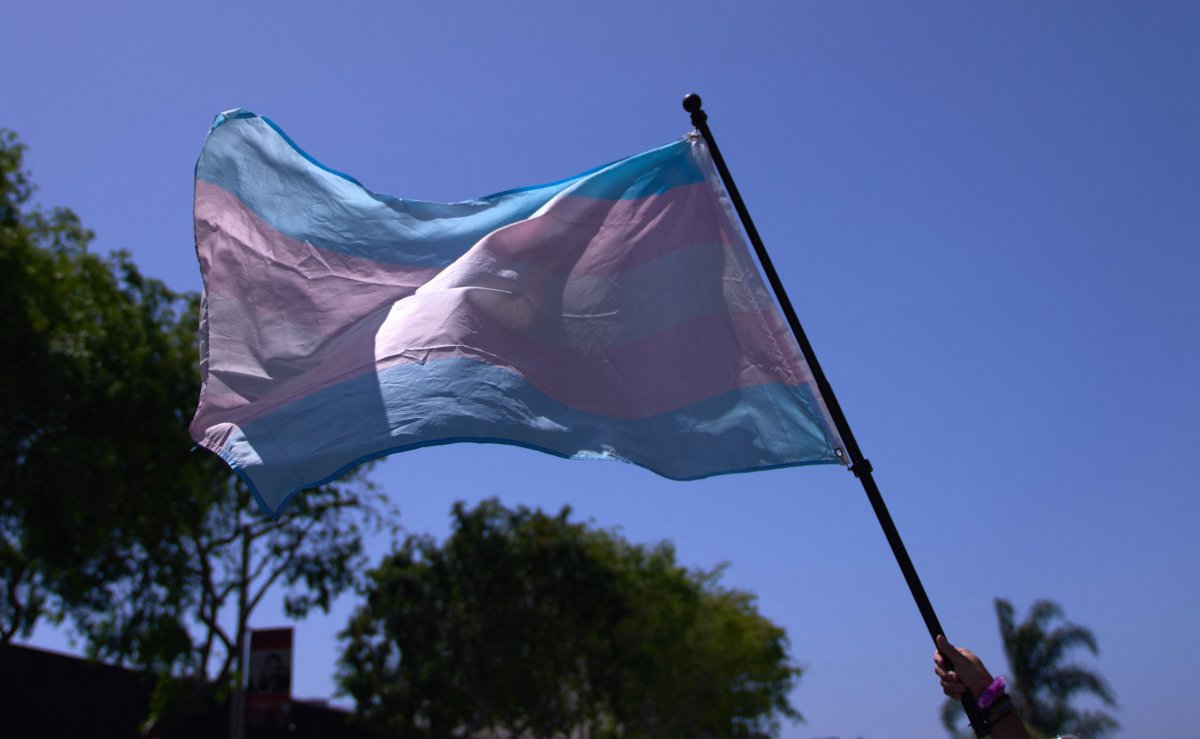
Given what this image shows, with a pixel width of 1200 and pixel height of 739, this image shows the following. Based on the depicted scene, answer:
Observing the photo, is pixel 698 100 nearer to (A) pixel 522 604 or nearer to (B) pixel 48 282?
(B) pixel 48 282

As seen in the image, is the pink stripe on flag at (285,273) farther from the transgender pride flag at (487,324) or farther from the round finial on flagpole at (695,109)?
the round finial on flagpole at (695,109)

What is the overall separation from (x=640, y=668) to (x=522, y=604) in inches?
243

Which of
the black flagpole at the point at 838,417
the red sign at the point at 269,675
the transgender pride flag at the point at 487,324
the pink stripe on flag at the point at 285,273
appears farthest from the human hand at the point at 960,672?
the red sign at the point at 269,675

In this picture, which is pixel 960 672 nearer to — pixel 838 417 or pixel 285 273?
pixel 838 417

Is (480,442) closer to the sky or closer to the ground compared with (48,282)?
closer to the ground

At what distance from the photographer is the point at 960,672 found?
Result: 149 inches

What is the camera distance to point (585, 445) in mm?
5270

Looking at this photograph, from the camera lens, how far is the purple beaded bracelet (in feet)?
12.1

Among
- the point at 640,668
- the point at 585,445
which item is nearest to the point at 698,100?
the point at 585,445

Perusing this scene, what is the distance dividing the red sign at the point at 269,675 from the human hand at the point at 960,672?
→ 44.2 ft

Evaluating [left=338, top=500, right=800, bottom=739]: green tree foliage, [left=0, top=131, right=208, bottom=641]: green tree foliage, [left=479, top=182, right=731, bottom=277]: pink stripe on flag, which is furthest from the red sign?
[left=338, top=500, right=800, bottom=739]: green tree foliage

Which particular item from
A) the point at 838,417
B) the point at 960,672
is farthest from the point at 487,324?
the point at 960,672

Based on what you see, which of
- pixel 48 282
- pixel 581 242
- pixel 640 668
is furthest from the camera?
pixel 640 668

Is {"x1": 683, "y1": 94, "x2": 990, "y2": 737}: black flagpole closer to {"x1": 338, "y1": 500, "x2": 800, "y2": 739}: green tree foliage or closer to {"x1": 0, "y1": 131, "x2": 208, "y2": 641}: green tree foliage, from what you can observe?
{"x1": 0, "y1": 131, "x2": 208, "y2": 641}: green tree foliage
